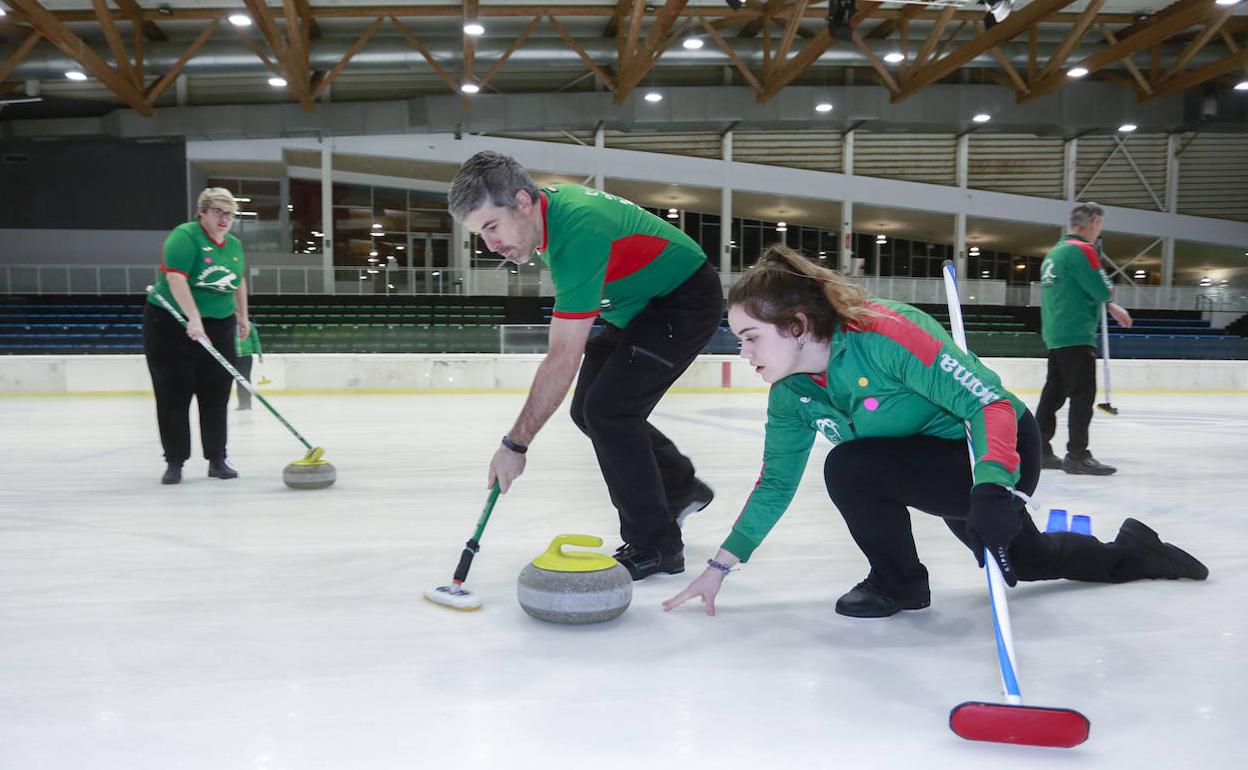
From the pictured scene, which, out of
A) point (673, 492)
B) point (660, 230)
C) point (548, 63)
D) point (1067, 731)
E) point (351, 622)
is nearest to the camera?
point (1067, 731)

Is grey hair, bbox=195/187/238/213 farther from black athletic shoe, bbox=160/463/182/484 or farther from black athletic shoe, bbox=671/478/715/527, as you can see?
black athletic shoe, bbox=671/478/715/527

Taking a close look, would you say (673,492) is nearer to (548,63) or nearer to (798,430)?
(798,430)

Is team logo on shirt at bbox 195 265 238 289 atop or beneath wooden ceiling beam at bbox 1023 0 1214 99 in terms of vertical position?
beneath

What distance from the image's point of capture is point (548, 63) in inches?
544

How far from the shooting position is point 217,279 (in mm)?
3455

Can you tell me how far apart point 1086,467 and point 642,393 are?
274cm

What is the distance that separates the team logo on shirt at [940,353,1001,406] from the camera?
1424 mm

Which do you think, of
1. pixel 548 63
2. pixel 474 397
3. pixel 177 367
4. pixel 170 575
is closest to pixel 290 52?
pixel 548 63

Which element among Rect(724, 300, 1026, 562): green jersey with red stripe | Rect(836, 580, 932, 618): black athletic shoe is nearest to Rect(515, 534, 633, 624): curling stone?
Rect(724, 300, 1026, 562): green jersey with red stripe

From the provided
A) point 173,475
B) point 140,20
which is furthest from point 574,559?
point 140,20

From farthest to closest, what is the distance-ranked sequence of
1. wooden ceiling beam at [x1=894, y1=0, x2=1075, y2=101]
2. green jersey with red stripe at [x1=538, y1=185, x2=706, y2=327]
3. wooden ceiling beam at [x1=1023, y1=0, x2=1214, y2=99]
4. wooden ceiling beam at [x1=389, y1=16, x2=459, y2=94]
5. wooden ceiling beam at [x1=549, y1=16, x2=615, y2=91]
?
wooden ceiling beam at [x1=549, y1=16, x2=615, y2=91], wooden ceiling beam at [x1=389, y1=16, x2=459, y2=94], wooden ceiling beam at [x1=1023, y1=0, x2=1214, y2=99], wooden ceiling beam at [x1=894, y1=0, x2=1075, y2=101], green jersey with red stripe at [x1=538, y1=185, x2=706, y2=327]

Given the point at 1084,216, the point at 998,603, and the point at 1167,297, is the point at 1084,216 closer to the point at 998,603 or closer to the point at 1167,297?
the point at 998,603

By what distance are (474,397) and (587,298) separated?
257 inches

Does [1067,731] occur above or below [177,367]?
below
